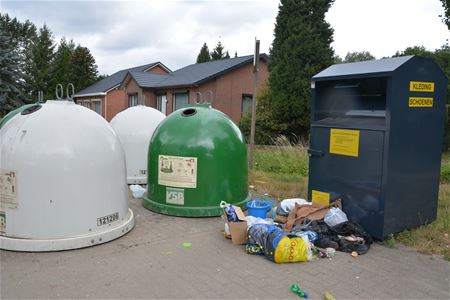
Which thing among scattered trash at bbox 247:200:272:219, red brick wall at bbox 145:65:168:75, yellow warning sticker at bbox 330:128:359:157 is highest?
red brick wall at bbox 145:65:168:75

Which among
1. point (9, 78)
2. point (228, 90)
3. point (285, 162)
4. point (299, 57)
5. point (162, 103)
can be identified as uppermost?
point (299, 57)

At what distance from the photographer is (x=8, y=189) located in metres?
3.78

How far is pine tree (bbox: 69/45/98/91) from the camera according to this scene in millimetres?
40625

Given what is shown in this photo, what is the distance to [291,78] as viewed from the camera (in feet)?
58.2

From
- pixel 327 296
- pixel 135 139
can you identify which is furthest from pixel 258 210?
pixel 135 139

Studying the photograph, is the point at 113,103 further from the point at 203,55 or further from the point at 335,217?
the point at 335,217

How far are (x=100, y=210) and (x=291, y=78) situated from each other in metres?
14.9

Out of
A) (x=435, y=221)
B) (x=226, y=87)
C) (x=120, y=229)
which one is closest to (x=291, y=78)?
(x=226, y=87)

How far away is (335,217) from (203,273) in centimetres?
173

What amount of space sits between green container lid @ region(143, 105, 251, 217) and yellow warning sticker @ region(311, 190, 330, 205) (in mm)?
1108

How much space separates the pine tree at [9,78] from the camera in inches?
917

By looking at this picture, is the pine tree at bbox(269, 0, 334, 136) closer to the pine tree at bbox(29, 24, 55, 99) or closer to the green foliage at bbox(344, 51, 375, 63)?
the pine tree at bbox(29, 24, 55, 99)

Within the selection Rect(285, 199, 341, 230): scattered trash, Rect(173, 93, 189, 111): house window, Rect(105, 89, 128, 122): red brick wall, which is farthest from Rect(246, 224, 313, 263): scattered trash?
Rect(105, 89, 128, 122): red brick wall

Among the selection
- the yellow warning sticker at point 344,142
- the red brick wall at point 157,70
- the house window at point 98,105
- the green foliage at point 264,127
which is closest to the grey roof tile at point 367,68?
the yellow warning sticker at point 344,142
